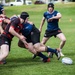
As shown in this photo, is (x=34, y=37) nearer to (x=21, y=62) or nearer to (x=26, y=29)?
(x=26, y=29)

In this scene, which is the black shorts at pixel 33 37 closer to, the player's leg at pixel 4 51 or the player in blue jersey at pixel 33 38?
the player in blue jersey at pixel 33 38

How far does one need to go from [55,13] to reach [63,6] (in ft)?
148

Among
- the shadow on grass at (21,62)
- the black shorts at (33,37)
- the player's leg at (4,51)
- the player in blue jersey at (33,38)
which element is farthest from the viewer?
the black shorts at (33,37)

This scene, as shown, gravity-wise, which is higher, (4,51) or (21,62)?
(4,51)

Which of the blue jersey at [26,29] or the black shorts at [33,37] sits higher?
the blue jersey at [26,29]

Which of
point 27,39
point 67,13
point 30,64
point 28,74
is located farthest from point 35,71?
point 67,13

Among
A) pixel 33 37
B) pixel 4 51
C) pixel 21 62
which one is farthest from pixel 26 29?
pixel 4 51

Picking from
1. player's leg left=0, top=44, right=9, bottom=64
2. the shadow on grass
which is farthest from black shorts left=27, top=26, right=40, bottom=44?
player's leg left=0, top=44, right=9, bottom=64

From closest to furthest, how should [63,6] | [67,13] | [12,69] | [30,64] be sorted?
[12,69], [30,64], [67,13], [63,6]

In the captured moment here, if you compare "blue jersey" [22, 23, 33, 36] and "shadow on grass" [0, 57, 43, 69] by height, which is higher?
"blue jersey" [22, 23, 33, 36]

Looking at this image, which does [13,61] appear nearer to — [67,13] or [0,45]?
[0,45]

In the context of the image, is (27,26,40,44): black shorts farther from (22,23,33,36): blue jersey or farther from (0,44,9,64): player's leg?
(0,44,9,64): player's leg

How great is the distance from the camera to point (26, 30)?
421 inches

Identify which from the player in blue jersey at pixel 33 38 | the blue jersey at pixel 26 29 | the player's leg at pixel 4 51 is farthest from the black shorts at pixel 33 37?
the player's leg at pixel 4 51
